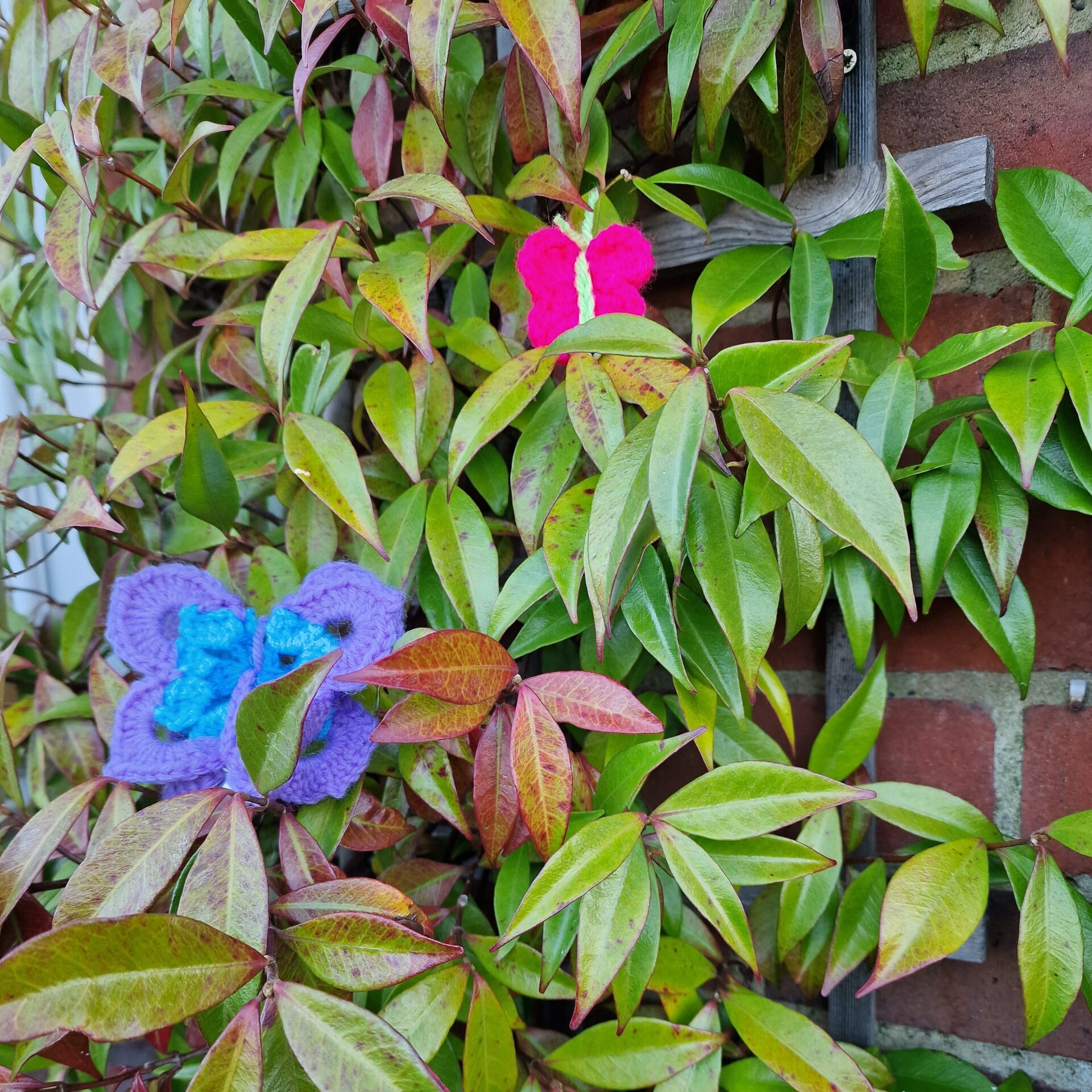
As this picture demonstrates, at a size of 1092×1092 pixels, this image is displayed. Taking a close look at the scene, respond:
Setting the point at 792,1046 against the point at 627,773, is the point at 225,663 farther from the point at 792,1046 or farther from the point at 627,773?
the point at 792,1046

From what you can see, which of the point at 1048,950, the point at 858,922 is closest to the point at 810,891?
the point at 858,922

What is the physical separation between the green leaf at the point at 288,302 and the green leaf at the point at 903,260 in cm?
32

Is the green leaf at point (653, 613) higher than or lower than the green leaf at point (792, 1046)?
higher

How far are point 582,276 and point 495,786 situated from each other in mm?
313

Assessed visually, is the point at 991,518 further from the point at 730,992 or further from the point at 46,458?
the point at 46,458

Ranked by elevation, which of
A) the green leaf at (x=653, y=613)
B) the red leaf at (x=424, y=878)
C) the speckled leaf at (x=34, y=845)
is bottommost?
the red leaf at (x=424, y=878)

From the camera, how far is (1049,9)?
40 cm

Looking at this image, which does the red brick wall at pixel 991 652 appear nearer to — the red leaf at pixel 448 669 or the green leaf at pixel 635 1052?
the green leaf at pixel 635 1052

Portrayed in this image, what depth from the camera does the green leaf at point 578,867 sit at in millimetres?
405

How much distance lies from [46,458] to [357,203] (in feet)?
1.69

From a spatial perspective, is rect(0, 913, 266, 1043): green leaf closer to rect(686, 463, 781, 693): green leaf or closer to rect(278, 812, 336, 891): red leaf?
rect(278, 812, 336, 891): red leaf

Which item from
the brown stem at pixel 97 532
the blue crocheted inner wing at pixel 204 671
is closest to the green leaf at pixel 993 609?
the blue crocheted inner wing at pixel 204 671

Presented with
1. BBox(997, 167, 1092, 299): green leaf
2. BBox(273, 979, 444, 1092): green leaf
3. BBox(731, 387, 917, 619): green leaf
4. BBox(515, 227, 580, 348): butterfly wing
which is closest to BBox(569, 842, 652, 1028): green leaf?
BBox(273, 979, 444, 1092): green leaf

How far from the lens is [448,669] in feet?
1.38
